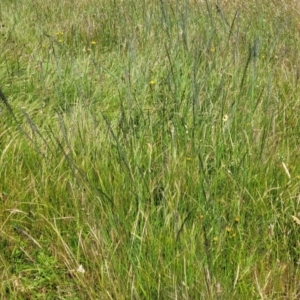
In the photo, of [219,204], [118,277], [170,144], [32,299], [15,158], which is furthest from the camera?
[15,158]

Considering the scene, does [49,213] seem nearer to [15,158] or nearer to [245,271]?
[15,158]

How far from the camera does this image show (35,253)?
1.83 meters

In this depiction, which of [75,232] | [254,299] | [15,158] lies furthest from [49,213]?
[254,299]

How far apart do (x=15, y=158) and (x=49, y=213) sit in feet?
1.19

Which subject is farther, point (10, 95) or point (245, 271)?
point (10, 95)

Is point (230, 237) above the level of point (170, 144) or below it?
below

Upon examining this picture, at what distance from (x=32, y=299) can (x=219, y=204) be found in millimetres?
722

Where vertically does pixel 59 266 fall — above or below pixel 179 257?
below

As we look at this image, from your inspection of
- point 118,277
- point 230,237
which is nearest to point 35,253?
point 118,277

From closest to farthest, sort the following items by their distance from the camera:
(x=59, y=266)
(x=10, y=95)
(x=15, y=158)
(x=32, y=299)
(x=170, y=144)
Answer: (x=32, y=299), (x=59, y=266), (x=170, y=144), (x=15, y=158), (x=10, y=95)

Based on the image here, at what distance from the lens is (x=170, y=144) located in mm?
2057

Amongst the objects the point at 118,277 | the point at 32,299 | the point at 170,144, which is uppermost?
the point at 170,144

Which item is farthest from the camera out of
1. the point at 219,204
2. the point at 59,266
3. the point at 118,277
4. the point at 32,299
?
the point at 219,204

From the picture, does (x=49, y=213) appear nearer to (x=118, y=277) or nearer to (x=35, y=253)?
(x=35, y=253)
